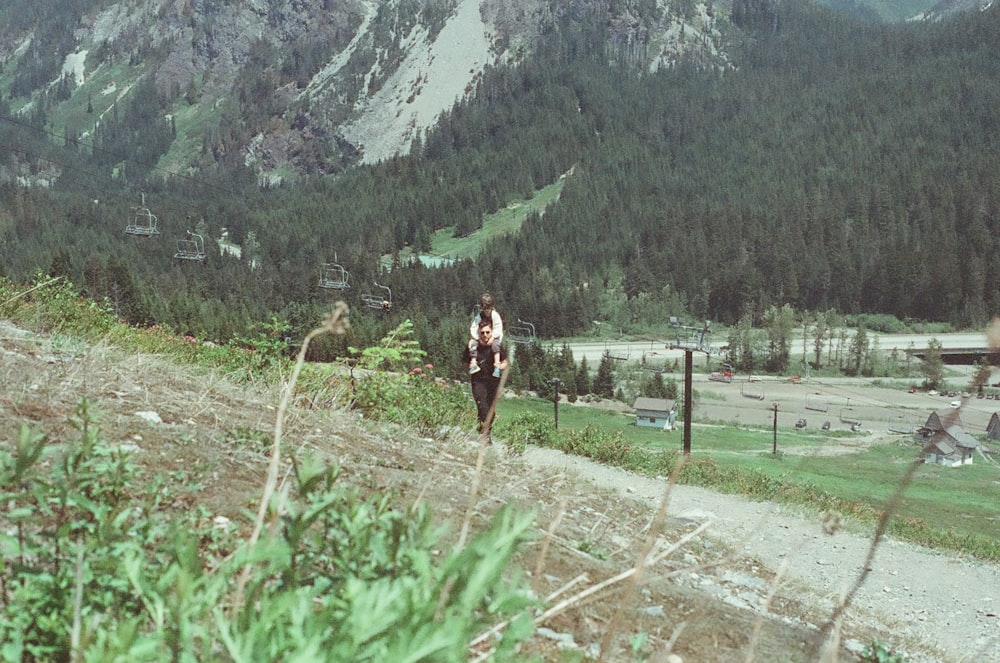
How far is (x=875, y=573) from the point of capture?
29.0 ft

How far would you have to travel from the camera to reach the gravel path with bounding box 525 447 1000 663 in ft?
20.4

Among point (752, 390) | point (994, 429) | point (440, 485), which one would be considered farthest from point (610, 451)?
point (752, 390)

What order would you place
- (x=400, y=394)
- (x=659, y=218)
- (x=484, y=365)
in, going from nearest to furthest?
(x=400, y=394)
(x=484, y=365)
(x=659, y=218)

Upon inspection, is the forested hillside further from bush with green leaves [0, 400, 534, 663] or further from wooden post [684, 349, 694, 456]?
bush with green leaves [0, 400, 534, 663]

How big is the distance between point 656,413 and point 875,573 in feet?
212

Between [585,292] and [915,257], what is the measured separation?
166 feet

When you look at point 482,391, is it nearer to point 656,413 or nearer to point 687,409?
point 687,409

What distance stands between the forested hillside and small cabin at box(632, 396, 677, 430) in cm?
2248

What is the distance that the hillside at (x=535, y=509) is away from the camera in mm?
3328

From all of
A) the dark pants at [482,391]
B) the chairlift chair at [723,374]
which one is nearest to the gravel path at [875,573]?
the dark pants at [482,391]

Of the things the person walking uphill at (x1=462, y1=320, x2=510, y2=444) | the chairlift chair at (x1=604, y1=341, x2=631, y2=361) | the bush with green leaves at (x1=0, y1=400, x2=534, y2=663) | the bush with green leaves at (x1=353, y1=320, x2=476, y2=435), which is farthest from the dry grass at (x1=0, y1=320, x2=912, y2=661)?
the chairlift chair at (x1=604, y1=341, x2=631, y2=361)

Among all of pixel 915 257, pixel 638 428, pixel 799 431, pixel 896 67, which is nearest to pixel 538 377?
pixel 638 428

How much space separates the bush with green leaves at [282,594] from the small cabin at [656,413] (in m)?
69.6

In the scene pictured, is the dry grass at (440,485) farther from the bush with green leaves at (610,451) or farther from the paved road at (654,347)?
the paved road at (654,347)
